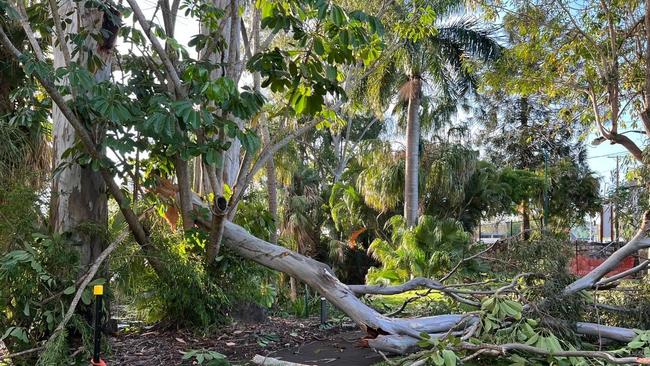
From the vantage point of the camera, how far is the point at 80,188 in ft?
23.2

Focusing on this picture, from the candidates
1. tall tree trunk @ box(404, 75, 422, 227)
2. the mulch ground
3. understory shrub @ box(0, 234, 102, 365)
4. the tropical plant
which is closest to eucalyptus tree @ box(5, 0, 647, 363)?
the mulch ground

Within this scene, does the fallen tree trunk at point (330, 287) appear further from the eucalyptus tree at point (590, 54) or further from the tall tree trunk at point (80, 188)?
the eucalyptus tree at point (590, 54)

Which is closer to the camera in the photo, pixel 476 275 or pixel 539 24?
pixel 476 275

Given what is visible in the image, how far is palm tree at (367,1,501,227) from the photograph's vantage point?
62.0 ft

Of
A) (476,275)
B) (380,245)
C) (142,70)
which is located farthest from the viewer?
(380,245)

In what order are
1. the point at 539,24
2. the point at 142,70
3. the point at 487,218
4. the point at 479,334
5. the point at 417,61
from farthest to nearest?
the point at 487,218
the point at 417,61
the point at 539,24
the point at 142,70
the point at 479,334

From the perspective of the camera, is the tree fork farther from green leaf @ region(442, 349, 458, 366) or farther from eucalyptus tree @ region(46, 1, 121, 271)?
green leaf @ region(442, 349, 458, 366)

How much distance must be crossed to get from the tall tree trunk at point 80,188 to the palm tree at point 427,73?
11.2m

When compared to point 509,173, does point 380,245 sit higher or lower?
lower

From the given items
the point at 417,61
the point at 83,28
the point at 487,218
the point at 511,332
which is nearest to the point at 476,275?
the point at 511,332

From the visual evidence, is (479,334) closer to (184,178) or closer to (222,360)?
(222,360)

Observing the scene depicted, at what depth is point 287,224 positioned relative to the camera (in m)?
22.8

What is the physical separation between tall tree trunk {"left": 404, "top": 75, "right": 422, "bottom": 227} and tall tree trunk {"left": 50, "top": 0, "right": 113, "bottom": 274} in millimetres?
14566

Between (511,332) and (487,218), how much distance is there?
19.9m
